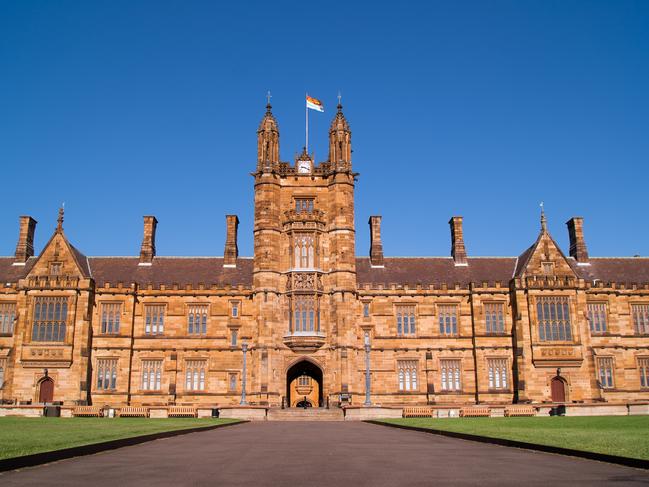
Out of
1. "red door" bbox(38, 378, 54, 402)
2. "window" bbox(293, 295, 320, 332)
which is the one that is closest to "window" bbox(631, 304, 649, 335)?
"window" bbox(293, 295, 320, 332)

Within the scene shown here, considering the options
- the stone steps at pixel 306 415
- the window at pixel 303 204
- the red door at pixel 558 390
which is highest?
the window at pixel 303 204

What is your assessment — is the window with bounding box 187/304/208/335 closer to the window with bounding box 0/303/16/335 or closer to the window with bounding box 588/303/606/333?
the window with bounding box 0/303/16/335

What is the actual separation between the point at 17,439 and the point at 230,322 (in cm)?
3060

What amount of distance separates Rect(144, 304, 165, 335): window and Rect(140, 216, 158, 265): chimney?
526 cm

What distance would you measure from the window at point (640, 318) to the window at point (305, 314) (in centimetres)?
2314

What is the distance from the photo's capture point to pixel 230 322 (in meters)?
47.0

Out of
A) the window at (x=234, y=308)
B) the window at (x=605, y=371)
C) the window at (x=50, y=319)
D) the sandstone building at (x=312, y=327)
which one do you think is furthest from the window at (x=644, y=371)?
the window at (x=50, y=319)

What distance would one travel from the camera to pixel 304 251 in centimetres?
4741

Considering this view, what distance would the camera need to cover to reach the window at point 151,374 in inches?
1806

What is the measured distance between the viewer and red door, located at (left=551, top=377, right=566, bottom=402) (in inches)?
1738

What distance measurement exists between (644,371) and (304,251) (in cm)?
2601

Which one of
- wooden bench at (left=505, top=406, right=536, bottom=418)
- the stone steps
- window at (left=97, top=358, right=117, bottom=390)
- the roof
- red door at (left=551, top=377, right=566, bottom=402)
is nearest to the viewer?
wooden bench at (left=505, top=406, right=536, bottom=418)

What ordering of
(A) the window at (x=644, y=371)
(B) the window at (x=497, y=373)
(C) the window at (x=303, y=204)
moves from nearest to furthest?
(B) the window at (x=497, y=373) → (A) the window at (x=644, y=371) → (C) the window at (x=303, y=204)

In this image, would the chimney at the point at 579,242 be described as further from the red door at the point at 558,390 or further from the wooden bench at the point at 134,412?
the wooden bench at the point at 134,412
